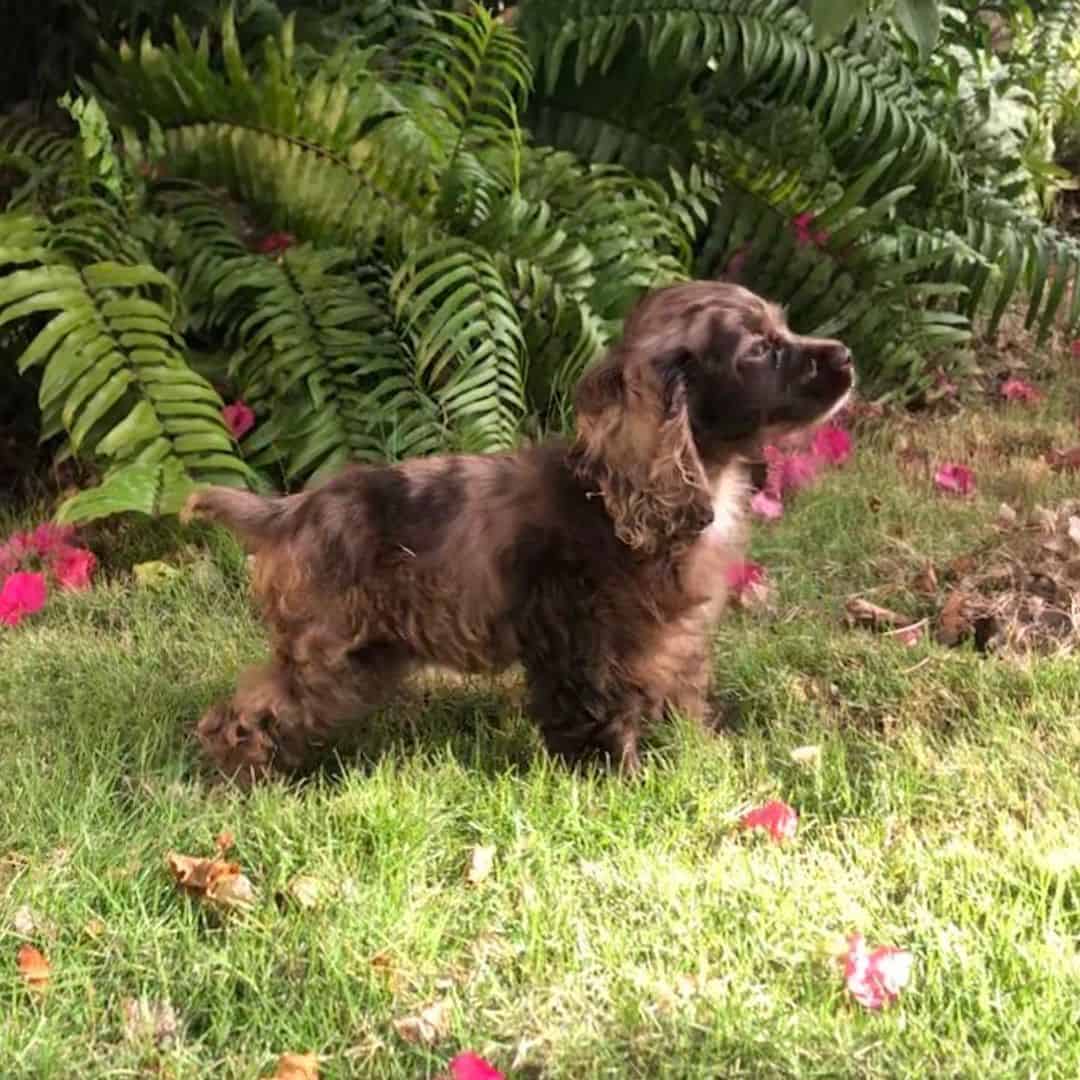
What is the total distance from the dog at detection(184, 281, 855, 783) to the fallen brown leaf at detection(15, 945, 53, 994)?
80 centimetres

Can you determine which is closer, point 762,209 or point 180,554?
point 180,554

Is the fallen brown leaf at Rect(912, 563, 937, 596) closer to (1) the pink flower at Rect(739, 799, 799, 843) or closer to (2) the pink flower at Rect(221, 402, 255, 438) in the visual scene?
(1) the pink flower at Rect(739, 799, 799, 843)

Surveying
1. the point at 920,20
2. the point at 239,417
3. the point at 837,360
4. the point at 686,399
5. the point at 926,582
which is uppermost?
the point at 920,20

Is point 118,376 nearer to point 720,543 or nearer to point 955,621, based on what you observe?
point 720,543

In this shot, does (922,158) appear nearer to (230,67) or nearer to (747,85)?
(747,85)

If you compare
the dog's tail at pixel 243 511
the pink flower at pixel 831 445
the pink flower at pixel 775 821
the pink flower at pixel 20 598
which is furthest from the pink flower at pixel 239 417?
the pink flower at pixel 775 821

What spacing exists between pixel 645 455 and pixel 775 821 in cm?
87

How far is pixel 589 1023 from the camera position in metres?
2.41

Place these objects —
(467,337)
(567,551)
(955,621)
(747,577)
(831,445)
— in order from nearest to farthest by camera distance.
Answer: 1. (567,551)
2. (955,621)
3. (747,577)
4. (467,337)
5. (831,445)

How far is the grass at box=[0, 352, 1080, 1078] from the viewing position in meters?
2.38

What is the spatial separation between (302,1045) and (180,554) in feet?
8.61

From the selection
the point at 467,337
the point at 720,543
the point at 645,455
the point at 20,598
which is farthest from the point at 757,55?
the point at 20,598

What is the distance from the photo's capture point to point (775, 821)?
297cm

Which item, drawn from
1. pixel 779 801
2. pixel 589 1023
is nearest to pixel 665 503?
pixel 779 801
